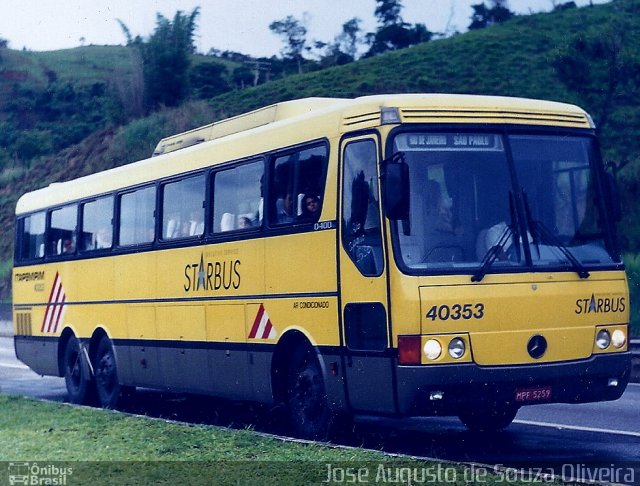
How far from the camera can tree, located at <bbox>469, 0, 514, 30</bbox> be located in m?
92.3

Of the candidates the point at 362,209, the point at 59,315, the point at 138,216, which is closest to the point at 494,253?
the point at 362,209

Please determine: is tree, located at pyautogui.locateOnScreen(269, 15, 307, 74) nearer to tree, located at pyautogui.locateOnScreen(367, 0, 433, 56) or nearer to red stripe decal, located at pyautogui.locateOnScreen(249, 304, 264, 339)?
tree, located at pyautogui.locateOnScreen(367, 0, 433, 56)

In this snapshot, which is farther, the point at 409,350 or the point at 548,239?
the point at 548,239

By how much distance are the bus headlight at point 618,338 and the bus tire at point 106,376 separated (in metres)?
8.07

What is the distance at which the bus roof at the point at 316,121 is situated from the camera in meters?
11.5

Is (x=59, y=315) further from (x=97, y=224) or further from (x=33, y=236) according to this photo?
(x=33, y=236)

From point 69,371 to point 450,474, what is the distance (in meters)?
10.9

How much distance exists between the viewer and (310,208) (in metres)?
12.4

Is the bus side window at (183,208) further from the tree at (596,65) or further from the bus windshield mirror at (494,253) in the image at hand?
the tree at (596,65)

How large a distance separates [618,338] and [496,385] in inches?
58.3

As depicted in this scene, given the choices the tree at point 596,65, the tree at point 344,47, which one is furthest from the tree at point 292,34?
the tree at point 596,65

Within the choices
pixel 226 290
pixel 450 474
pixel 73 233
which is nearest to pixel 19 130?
pixel 73 233

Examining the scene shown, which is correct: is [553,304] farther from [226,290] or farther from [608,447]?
[226,290]

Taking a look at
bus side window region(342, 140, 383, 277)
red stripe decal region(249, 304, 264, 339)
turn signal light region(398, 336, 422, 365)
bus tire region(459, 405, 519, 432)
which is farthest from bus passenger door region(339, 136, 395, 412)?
bus tire region(459, 405, 519, 432)
